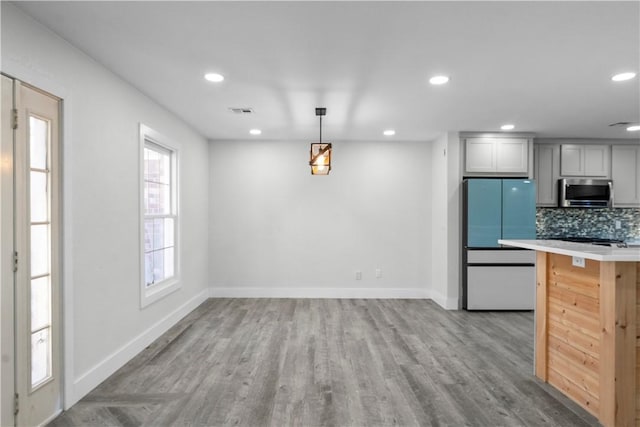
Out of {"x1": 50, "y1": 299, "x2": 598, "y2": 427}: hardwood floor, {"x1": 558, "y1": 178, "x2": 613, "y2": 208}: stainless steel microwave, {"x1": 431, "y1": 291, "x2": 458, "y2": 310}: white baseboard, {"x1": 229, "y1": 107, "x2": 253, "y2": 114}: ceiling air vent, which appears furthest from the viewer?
{"x1": 558, "y1": 178, "x2": 613, "y2": 208}: stainless steel microwave

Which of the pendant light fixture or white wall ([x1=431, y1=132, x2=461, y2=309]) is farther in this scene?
white wall ([x1=431, y1=132, x2=461, y2=309])

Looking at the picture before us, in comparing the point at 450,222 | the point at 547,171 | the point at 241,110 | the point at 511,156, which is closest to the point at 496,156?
the point at 511,156

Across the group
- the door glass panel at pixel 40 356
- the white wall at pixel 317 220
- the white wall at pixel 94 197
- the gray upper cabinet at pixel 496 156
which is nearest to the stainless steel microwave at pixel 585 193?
the gray upper cabinet at pixel 496 156

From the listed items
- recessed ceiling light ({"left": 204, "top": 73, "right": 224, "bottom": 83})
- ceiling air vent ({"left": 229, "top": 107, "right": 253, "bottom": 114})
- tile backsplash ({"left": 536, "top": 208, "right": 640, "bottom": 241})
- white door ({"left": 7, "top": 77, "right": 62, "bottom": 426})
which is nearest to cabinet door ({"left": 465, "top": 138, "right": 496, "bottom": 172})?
tile backsplash ({"left": 536, "top": 208, "right": 640, "bottom": 241})

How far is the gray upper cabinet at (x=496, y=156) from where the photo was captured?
16.8ft

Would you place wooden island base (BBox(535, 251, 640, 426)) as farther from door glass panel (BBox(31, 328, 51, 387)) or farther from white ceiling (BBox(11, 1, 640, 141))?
door glass panel (BBox(31, 328, 51, 387))

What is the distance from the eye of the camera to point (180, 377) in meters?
2.91

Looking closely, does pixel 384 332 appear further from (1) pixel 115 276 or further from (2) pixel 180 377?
(1) pixel 115 276

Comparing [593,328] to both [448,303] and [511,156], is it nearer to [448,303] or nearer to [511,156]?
[448,303]

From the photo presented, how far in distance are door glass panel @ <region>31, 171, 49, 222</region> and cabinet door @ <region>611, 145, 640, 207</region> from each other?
7260 millimetres

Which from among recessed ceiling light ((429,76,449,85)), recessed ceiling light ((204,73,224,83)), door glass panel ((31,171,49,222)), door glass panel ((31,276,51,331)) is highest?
recessed ceiling light ((204,73,224,83))

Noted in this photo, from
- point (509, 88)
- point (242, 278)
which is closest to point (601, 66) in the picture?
point (509, 88)

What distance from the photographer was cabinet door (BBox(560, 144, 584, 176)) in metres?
5.50

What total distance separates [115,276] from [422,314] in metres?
3.80
